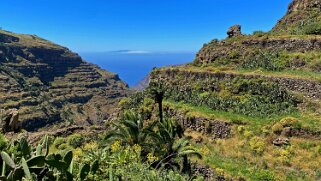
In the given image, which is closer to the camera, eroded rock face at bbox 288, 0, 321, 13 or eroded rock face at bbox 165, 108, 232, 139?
eroded rock face at bbox 165, 108, 232, 139

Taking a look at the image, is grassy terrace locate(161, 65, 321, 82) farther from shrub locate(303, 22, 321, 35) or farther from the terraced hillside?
shrub locate(303, 22, 321, 35)

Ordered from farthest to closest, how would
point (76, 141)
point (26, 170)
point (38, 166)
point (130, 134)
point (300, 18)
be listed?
point (300, 18), point (76, 141), point (130, 134), point (38, 166), point (26, 170)

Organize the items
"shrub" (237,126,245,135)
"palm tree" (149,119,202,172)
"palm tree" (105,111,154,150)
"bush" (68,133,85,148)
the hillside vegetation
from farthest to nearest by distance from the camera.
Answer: "bush" (68,133,85,148) < "shrub" (237,126,245,135) < "palm tree" (105,111,154,150) < "palm tree" (149,119,202,172) < the hillside vegetation

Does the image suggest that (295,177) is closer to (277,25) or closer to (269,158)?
(269,158)

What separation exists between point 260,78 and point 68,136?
90.3ft

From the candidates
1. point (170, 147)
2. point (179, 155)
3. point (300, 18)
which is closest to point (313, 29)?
point (300, 18)

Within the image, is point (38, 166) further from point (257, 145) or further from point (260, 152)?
point (257, 145)

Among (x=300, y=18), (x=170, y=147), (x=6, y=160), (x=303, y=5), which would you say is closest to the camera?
(x=6, y=160)

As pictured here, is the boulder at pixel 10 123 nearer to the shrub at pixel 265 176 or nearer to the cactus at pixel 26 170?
the shrub at pixel 265 176

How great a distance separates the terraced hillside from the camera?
1503 inches

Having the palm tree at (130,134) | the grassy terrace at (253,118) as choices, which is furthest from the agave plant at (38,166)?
the grassy terrace at (253,118)

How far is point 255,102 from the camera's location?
50750 millimetres

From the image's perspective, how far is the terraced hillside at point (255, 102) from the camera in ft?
125

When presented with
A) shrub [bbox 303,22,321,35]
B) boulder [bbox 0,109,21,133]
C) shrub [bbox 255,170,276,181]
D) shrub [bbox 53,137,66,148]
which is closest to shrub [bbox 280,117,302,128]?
shrub [bbox 255,170,276,181]
